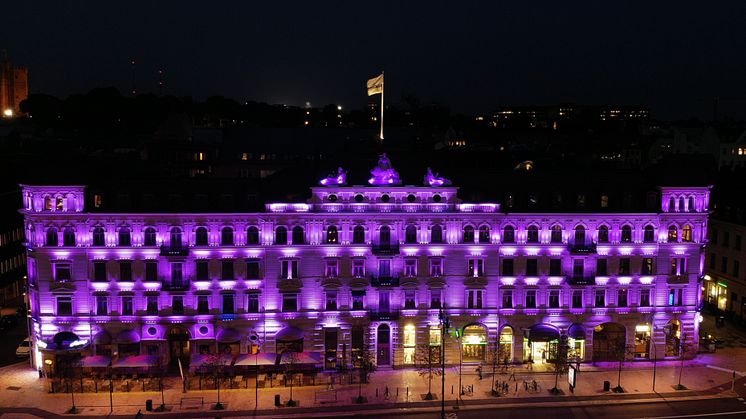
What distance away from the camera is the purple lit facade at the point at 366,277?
238 ft

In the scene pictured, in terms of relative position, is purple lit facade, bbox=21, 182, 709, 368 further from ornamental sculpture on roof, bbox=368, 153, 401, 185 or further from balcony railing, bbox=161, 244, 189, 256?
ornamental sculpture on roof, bbox=368, 153, 401, 185

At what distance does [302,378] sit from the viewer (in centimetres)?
7144

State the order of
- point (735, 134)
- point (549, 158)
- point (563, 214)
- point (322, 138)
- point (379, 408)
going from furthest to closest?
point (735, 134)
point (322, 138)
point (549, 158)
point (563, 214)
point (379, 408)

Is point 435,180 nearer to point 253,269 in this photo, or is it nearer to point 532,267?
point 532,267

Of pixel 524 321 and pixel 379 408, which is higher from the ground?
pixel 524 321

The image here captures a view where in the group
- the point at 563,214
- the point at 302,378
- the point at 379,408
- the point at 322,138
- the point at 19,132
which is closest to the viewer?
the point at 379,408

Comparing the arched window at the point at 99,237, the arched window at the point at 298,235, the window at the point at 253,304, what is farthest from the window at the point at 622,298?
the arched window at the point at 99,237

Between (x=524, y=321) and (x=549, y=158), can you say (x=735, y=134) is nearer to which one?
(x=549, y=158)

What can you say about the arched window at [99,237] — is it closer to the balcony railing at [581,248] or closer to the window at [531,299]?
the window at [531,299]

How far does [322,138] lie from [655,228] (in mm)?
66454

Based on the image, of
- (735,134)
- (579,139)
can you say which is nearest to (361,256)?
(735,134)

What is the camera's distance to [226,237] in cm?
7400

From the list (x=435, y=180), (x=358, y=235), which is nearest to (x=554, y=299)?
(x=435, y=180)

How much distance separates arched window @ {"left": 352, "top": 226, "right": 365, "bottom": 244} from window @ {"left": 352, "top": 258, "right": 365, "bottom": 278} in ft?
6.23
